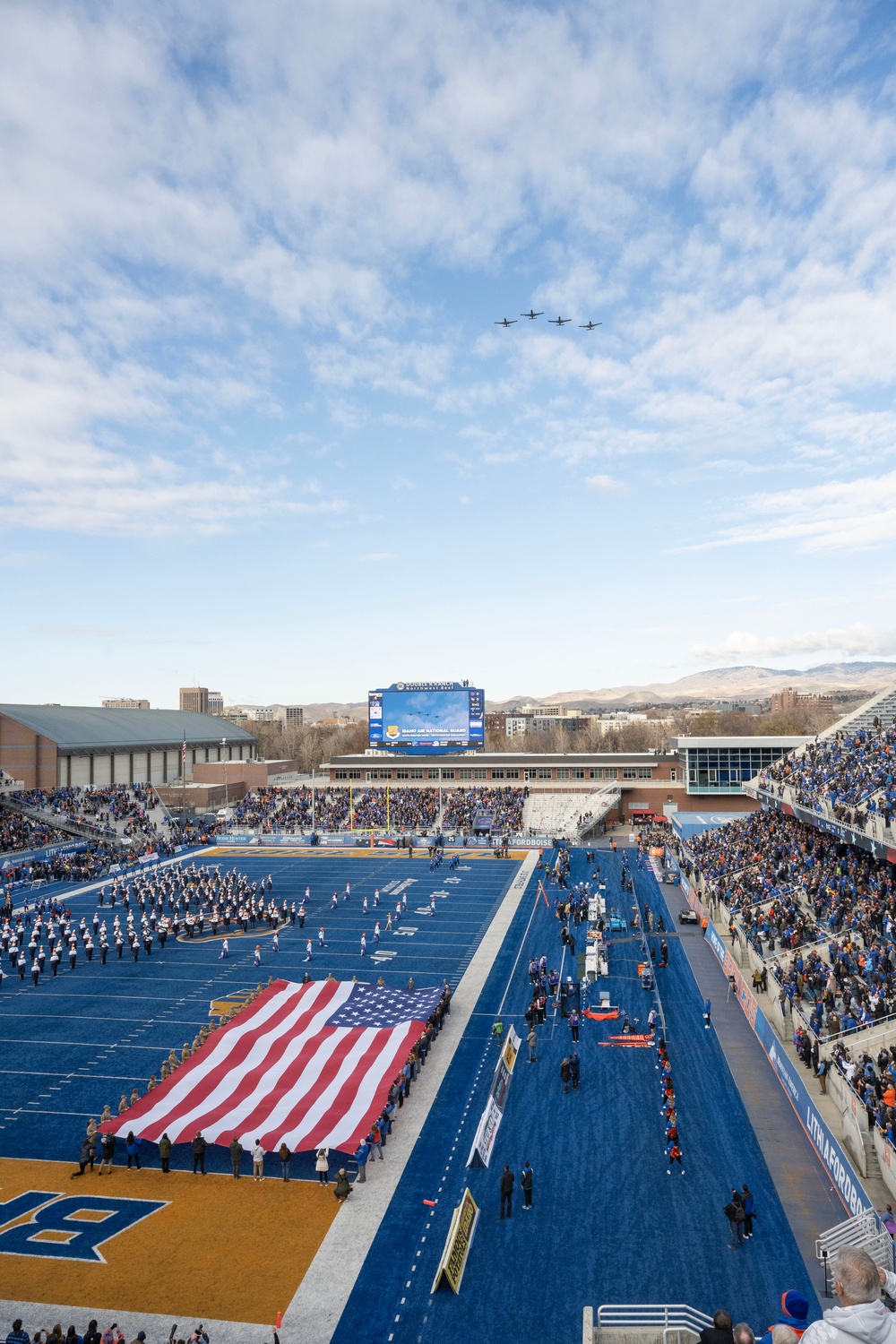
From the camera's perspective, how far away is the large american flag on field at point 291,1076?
17.5m

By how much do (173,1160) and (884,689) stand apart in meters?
41.4

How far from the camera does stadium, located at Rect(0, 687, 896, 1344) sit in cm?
1298

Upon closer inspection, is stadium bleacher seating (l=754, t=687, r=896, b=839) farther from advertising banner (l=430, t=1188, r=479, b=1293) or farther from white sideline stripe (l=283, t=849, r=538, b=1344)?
advertising banner (l=430, t=1188, r=479, b=1293)

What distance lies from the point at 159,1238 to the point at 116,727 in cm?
7088

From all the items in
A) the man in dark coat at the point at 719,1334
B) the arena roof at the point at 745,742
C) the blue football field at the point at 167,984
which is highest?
the arena roof at the point at 745,742

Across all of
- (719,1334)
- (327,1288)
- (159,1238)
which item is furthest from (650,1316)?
(159,1238)

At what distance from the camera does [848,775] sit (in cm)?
3403

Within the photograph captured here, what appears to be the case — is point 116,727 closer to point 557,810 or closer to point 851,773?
point 557,810

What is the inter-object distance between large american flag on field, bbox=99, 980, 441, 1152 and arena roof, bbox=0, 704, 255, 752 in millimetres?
52421

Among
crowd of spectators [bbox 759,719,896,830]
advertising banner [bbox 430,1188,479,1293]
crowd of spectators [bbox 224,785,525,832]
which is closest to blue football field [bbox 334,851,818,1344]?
advertising banner [bbox 430,1188,479,1293]

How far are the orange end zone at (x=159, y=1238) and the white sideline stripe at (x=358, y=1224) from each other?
0.77 ft

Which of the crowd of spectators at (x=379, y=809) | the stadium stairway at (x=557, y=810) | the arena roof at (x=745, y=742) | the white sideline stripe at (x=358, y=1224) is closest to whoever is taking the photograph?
the white sideline stripe at (x=358, y=1224)

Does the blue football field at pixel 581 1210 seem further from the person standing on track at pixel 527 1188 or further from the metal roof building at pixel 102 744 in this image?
the metal roof building at pixel 102 744

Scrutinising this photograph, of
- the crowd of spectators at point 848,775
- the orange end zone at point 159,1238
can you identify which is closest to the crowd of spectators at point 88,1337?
the orange end zone at point 159,1238
